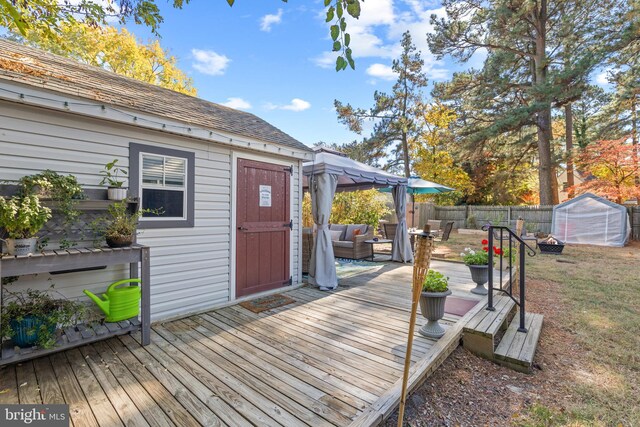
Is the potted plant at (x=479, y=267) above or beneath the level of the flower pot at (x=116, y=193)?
beneath

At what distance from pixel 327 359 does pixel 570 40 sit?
50.4 feet

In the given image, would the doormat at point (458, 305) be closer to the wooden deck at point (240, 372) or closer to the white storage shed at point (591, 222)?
the wooden deck at point (240, 372)

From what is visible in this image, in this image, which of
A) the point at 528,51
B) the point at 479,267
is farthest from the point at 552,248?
the point at 528,51

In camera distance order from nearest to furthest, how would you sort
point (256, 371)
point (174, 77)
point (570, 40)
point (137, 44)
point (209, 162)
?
point (256, 371) < point (209, 162) < point (570, 40) < point (137, 44) < point (174, 77)

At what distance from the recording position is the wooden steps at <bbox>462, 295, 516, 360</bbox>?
2.81m

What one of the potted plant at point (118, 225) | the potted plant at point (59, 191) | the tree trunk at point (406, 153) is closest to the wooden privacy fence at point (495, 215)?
the tree trunk at point (406, 153)

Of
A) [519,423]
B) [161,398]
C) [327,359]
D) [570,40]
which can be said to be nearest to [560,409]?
[519,423]

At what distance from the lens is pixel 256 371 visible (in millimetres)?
2322

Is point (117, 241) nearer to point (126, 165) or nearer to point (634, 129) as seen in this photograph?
point (126, 165)

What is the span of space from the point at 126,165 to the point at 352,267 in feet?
15.9

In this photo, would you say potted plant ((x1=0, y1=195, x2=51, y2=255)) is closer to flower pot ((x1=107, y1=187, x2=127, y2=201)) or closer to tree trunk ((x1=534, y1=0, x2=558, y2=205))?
flower pot ((x1=107, y1=187, x2=127, y2=201))

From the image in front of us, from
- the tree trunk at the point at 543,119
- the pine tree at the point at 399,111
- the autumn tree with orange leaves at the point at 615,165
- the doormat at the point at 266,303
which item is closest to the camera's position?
the doormat at the point at 266,303

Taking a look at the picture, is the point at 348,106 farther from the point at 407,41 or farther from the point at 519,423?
the point at 519,423

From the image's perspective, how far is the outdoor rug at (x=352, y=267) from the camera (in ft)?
19.4
